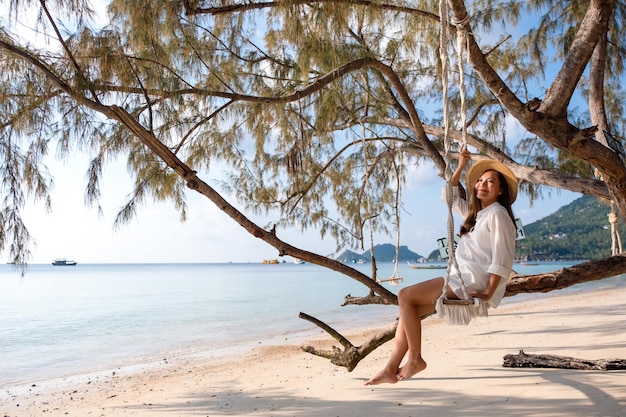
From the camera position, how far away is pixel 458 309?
201 centimetres

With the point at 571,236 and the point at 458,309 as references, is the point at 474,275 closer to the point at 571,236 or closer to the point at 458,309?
the point at 458,309

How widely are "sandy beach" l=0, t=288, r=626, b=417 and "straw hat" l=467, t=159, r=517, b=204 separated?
1.48 meters

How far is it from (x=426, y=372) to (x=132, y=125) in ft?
11.1

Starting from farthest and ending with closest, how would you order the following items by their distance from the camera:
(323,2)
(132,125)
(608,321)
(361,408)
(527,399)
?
(608,321) < (361,408) < (527,399) < (323,2) < (132,125)

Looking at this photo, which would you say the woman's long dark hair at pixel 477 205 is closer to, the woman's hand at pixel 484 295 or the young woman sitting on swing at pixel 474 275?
the young woman sitting on swing at pixel 474 275

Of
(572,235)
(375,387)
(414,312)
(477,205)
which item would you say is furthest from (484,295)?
(572,235)

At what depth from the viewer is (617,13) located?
4.10 meters

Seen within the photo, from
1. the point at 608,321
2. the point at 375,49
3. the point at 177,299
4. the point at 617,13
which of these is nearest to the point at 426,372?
the point at 375,49

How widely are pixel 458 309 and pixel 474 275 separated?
217 mm

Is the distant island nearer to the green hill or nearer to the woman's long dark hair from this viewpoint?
the green hill

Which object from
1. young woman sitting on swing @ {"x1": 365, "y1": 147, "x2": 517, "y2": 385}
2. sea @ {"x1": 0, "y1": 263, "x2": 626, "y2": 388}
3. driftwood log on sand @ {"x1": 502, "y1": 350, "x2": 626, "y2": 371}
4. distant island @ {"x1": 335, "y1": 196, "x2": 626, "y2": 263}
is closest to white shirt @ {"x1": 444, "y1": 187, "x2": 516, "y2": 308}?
young woman sitting on swing @ {"x1": 365, "y1": 147, "x2": 517, "y2": 385}

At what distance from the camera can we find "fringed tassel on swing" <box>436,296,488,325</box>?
6.54ft

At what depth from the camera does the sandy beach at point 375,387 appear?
11.6ft

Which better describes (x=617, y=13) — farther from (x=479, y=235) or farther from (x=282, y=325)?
(x=282, y=325)
